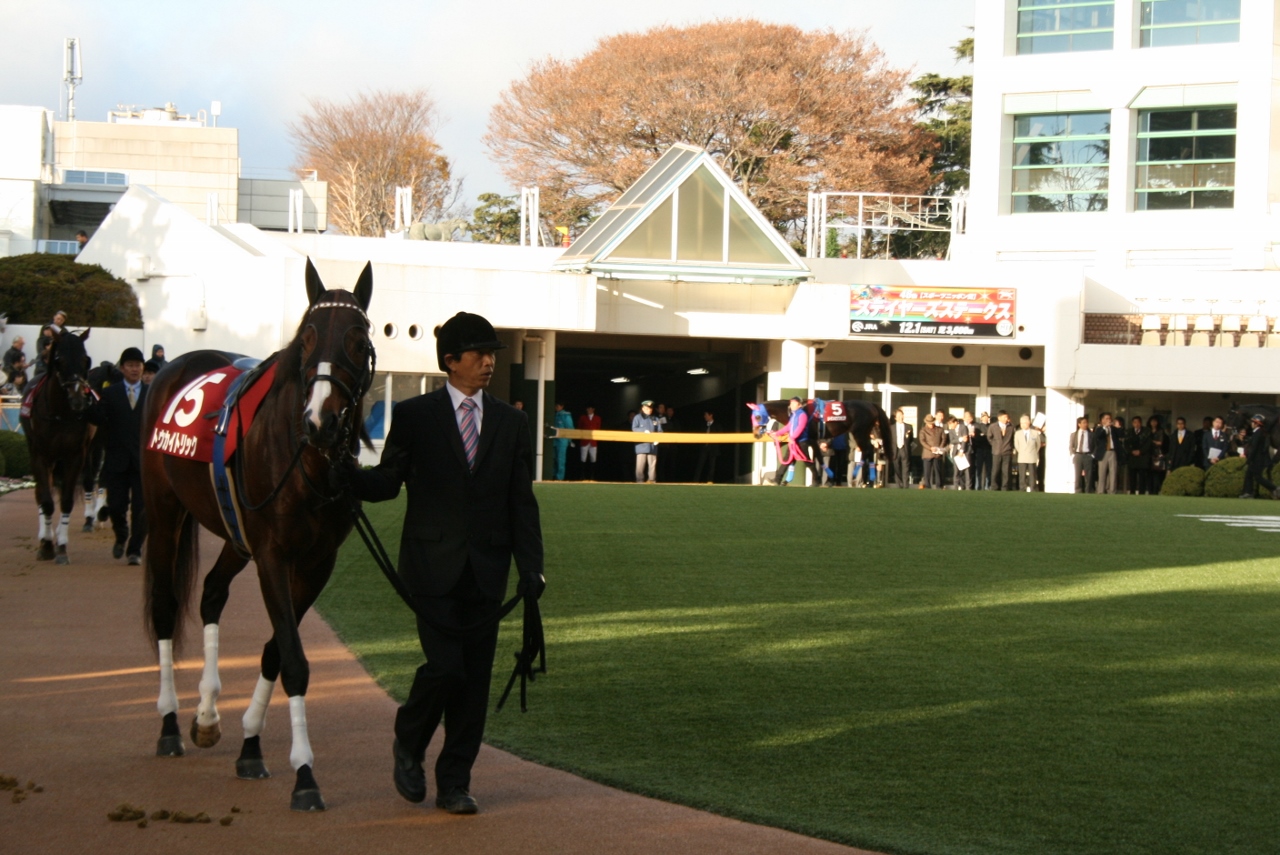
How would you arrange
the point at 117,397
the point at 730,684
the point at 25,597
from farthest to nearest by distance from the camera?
the point at 117,397, the point at 25,597, the point at 730,684

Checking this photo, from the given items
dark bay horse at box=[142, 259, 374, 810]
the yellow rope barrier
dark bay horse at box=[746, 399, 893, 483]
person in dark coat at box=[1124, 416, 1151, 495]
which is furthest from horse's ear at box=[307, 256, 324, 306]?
person in dark coat at box=[1124, 416, 1151, 495]

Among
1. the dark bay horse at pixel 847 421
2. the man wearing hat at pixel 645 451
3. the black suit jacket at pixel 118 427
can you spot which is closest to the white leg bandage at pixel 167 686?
the black suit jacket at pixel 118 427

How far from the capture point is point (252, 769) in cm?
578

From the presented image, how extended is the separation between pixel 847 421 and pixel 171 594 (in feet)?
75.8

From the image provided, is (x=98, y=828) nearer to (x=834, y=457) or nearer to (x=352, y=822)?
(x=352, y=822)

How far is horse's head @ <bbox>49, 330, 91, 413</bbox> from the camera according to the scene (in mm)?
12984

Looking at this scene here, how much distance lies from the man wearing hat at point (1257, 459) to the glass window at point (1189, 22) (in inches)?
692

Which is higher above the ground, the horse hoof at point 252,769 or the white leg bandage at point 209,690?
the white leg bandage at point 209,690

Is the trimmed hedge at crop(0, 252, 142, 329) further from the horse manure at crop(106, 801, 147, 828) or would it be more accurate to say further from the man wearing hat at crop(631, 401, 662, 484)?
the horse manure at crop(106, 801, 147, 828)

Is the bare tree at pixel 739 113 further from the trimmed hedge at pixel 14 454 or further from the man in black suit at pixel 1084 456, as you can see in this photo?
the trimmed hedge at pixel 14 454

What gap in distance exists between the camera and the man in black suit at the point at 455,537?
5340 millimetres

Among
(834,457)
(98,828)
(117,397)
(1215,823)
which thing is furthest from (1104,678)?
(834,457)

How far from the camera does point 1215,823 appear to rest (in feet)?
17.3

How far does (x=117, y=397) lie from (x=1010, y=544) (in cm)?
916
